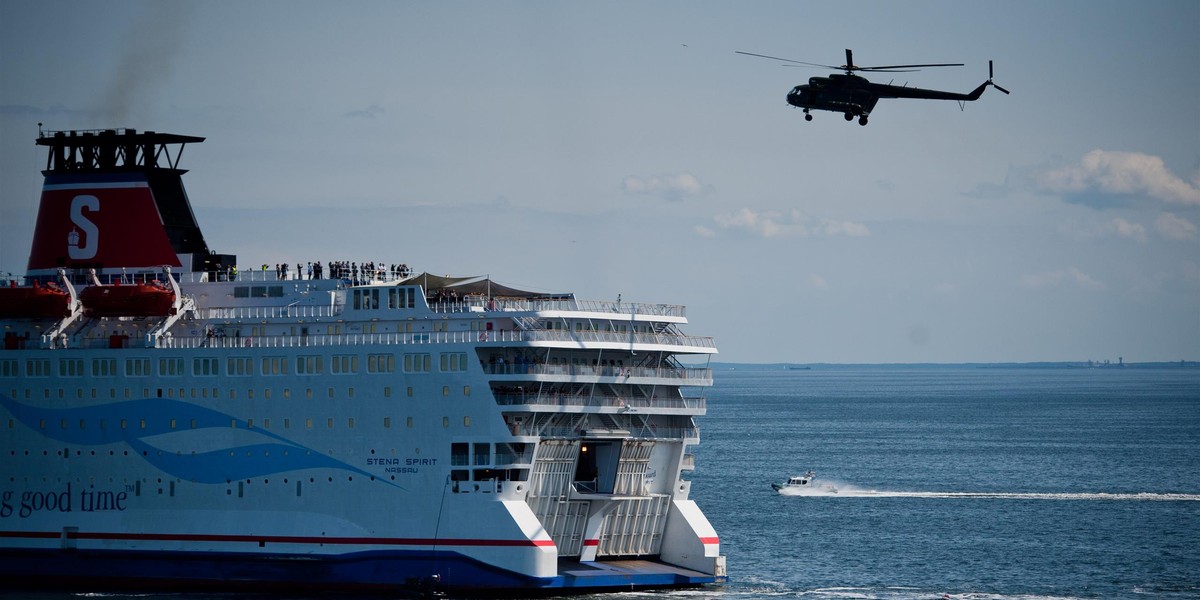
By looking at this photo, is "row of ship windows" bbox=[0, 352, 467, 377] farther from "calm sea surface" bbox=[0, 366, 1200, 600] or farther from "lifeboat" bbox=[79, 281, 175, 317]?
"calm sea surface" bbox=[0, 366, 1200, 600]

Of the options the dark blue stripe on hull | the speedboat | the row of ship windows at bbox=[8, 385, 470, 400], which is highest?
the row of ship windows at bbox=[8, 385, 470, 400]

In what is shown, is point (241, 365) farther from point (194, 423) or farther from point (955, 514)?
point (955, 514)

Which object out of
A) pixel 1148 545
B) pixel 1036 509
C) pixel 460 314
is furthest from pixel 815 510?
pixel 460 314

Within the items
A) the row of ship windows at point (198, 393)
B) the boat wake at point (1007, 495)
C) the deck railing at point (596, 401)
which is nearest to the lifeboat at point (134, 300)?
the row of ship windows at point (198, 393)

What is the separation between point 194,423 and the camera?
6016cm

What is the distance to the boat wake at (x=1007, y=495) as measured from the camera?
90688 millimetres

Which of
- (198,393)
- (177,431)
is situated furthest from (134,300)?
(177,431)

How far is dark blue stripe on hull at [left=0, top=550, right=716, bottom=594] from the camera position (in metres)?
54.1

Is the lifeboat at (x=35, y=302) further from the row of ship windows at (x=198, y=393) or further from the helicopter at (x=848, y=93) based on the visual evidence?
the helicopter at (x=848, y=93)

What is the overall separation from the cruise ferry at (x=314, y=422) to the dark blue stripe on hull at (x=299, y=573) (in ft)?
0.25

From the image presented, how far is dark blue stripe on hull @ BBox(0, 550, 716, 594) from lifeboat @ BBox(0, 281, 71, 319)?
869 centimetres

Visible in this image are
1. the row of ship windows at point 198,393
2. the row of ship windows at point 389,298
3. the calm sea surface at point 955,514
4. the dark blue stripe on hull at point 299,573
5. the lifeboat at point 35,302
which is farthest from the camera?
the lifeboat at point 35,302

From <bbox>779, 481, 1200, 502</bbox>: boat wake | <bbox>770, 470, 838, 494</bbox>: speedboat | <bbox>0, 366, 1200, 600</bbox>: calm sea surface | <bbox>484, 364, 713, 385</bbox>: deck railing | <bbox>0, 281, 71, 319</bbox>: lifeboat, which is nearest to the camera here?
<bbox>484, 364, 713, 385</bbox>: deck railing

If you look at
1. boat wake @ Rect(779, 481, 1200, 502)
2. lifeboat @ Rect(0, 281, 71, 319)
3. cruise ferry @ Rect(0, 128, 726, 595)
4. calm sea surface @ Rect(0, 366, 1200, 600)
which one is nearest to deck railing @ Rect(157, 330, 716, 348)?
cruise ferry @ Rect(0, 128, 726, 595)
